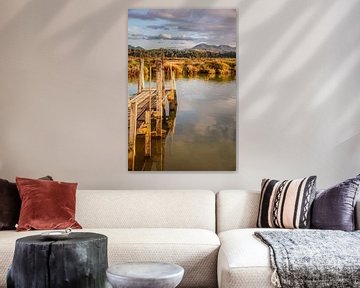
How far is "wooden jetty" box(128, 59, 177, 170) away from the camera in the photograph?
4.98m

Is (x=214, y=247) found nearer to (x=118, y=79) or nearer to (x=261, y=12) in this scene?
(x=118, y=79)

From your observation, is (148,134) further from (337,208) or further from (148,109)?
(337,208)

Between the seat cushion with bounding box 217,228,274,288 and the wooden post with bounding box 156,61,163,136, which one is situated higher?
the wooden post with bounding box 156,61,163,136

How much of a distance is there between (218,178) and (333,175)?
0.93 m

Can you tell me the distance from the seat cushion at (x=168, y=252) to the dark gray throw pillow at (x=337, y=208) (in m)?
0.81

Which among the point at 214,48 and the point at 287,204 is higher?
the point at 214,48

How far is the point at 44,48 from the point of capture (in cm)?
498

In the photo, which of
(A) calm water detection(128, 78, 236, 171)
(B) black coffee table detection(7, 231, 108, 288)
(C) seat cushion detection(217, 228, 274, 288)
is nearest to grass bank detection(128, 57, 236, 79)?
(A) calm water detection(128, 78, 236, 171)

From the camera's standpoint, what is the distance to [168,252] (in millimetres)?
3801

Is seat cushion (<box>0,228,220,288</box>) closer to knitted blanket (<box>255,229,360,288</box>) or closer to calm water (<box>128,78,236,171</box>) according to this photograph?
knitted blanket (<box>255,229,360,288</box>)

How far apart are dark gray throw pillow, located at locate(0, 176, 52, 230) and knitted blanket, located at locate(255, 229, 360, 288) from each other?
1830 millimetres

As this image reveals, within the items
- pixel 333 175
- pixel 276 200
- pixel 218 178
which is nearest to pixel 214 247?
pixel 276 200

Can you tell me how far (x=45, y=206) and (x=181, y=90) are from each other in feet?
4.86

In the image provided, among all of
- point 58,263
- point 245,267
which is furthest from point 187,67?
point 58,263
